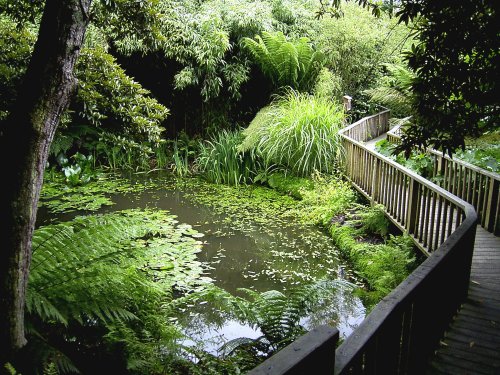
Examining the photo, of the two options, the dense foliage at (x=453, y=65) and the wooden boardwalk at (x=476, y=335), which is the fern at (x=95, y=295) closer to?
the wooden boardwalk at (x=476, y=335)

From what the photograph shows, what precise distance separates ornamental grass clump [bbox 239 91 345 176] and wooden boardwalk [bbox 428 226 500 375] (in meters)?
5.14

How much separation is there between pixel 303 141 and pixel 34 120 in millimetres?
7560

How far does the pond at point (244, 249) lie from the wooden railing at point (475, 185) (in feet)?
6.45

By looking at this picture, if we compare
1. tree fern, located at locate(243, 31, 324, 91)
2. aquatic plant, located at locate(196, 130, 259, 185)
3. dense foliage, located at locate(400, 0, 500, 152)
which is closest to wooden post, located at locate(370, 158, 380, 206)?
aquatic plant, located at locate(196, 130, 259, 185)

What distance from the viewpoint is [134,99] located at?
8.52 meters

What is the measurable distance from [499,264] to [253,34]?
918cm

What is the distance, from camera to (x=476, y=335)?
3205mm

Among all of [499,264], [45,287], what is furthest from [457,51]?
[45,287]

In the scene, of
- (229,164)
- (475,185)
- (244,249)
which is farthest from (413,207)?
(229,164)

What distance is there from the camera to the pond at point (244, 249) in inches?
181

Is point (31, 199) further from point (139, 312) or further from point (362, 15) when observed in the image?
point (362, 15)

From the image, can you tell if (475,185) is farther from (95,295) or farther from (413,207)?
(95,295)

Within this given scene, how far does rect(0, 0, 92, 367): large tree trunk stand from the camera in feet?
6.72

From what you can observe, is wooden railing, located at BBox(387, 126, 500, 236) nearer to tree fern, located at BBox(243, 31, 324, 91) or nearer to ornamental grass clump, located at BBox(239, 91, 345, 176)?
ornamental grass clump, located at BBox(239, 91, 345, 176)
